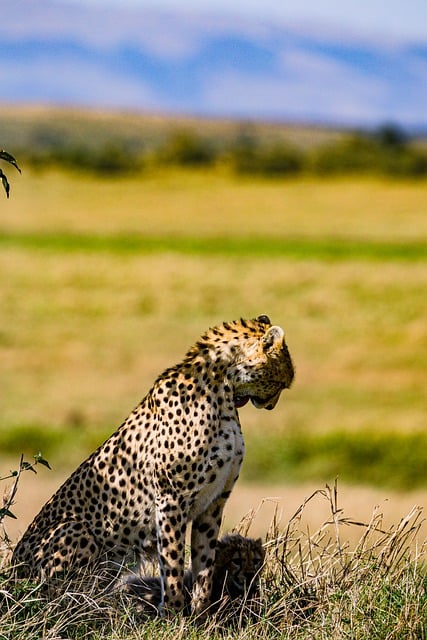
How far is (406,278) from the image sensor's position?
21891 millimetres

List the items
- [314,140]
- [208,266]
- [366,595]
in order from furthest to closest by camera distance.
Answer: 1. [314,140]
2. [208,266]
3. [366,595]

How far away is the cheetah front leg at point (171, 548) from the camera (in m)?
4.73

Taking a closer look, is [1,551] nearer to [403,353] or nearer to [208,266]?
[403,353]

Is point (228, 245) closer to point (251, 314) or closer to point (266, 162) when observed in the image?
point (251, 314)

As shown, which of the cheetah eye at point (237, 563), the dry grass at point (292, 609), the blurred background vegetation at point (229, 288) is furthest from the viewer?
the blurred background vegetation at point (229, 288)

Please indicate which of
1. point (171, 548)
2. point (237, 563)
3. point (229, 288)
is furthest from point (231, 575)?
point (229, 288)

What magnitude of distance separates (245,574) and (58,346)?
13161 millimetres

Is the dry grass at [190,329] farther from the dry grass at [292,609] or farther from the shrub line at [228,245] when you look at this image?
the dry grass at [292,609]

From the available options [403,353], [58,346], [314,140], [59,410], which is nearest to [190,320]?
[58,346]

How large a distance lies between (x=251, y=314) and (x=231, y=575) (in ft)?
47.5

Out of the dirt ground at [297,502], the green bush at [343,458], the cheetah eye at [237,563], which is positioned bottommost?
the cheetah eye at [237,563]

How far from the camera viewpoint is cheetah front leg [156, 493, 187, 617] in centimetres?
473

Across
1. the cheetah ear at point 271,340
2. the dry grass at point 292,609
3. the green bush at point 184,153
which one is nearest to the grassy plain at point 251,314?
the dry grass at point 292,609

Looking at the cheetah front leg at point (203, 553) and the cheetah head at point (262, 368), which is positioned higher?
the cheetah head at point (262, 368)
